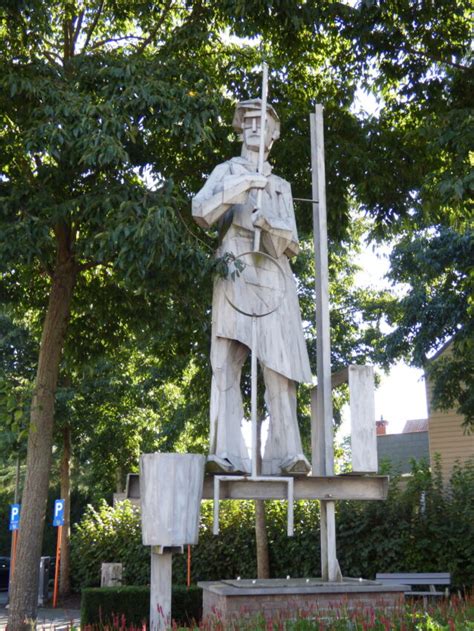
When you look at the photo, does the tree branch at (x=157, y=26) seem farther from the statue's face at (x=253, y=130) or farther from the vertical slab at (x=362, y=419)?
the vertical slab at (x=362, y=419)

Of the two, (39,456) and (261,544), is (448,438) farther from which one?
(39,456)

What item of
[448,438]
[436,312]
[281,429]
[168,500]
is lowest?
[168,500]

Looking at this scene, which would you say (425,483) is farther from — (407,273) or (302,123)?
(302,123)

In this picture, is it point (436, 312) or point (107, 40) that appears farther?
point (436, 312)

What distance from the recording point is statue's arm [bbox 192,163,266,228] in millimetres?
7000

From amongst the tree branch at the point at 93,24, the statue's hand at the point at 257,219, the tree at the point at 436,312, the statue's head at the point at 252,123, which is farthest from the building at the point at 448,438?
the statue's hand at the point at 257,219

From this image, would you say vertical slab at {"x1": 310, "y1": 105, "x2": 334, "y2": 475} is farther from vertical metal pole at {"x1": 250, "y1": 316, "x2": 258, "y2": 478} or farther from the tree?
the tree

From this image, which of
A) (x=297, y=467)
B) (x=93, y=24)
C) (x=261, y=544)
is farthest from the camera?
(x=261, y=544)

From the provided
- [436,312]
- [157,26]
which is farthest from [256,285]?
[436,312]

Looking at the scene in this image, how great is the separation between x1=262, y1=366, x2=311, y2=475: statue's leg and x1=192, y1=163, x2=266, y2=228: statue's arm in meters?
1.43

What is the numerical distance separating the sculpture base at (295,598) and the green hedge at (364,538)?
7516 millimetres

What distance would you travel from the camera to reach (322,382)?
711 centimetres

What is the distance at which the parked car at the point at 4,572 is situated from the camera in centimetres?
2444

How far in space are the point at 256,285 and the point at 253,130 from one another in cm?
149
